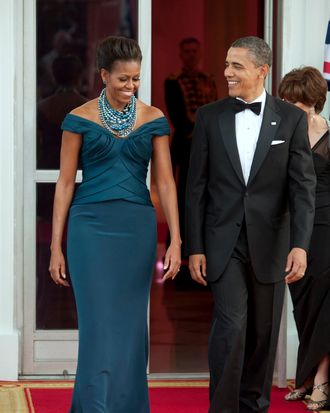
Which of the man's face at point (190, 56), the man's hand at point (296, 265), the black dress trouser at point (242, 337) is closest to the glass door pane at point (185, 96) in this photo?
the man's face at point (190, 56)

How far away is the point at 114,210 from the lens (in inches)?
221

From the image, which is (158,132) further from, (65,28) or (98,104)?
(65,28)

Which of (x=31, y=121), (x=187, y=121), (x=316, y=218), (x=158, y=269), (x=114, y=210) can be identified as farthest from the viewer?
(x=158, y=269)

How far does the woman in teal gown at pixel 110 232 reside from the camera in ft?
18.3

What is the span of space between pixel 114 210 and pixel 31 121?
196 centimetres

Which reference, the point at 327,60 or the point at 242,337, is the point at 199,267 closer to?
the point at 242,337

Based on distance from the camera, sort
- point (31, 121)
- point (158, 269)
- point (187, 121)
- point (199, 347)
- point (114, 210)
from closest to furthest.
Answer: point (114, 210), point (31, 121), point (199, 347), point (187, 121), point (158, 269)

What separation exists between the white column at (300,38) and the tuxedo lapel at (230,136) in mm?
1757

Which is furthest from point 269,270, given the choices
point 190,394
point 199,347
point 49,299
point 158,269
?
point 158,269

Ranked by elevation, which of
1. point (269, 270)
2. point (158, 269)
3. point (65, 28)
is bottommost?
point (158, 269)

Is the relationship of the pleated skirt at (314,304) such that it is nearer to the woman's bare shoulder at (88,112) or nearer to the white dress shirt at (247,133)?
the white dress shirt at (247,133)

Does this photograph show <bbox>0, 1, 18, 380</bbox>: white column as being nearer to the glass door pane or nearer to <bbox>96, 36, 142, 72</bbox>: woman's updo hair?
the glass door pane

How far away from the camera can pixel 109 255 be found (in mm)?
5617

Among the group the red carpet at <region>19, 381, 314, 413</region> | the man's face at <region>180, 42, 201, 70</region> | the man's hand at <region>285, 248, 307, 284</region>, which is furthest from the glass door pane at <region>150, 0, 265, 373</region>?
the man's hand at <region>285, 248, 307, 284</region>
